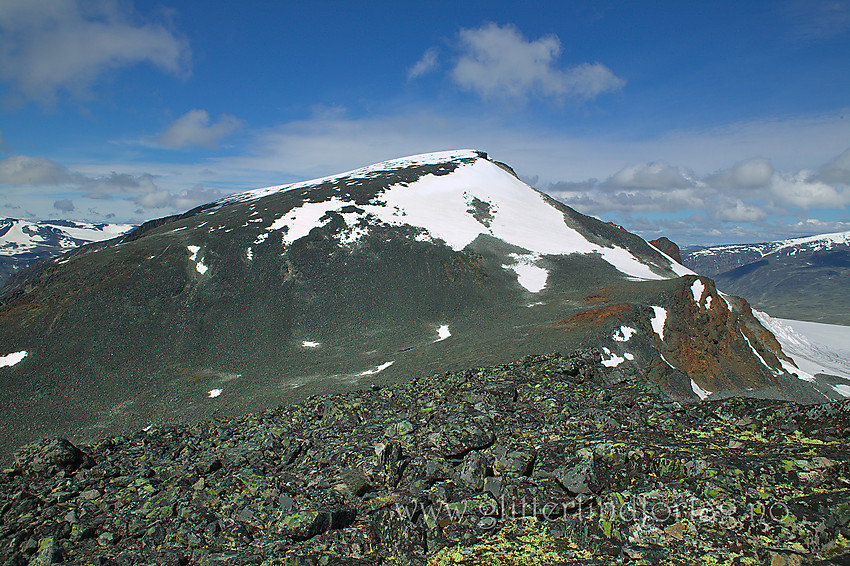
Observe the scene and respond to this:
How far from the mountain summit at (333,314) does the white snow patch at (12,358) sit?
7.0 inches

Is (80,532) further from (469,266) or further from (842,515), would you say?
(469,266)

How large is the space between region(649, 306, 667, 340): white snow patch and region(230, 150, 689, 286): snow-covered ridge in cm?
1988

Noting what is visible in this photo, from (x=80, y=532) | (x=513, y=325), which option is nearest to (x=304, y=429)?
(x=80, y=532)

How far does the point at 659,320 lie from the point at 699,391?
838cm

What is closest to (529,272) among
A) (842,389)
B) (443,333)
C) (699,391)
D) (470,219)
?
(470,219)

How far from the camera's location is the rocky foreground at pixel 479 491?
913cm

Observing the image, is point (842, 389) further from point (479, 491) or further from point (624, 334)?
point (479, 491)

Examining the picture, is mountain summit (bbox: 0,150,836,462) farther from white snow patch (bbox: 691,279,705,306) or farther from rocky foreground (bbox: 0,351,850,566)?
rocky foreground (bbox: 0,351,850,566)

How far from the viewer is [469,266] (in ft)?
231

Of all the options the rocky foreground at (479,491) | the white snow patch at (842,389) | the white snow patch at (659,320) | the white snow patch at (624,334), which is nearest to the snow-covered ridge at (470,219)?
the white snow patch at (659,320)

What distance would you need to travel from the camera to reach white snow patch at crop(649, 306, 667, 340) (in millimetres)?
44219

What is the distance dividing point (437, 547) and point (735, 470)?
22.9 ft

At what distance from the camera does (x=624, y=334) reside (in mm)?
39688

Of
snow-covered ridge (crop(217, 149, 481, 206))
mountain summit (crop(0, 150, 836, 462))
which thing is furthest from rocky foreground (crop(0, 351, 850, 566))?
snow-covered ridge (crop(217, 149, 481, 206))
